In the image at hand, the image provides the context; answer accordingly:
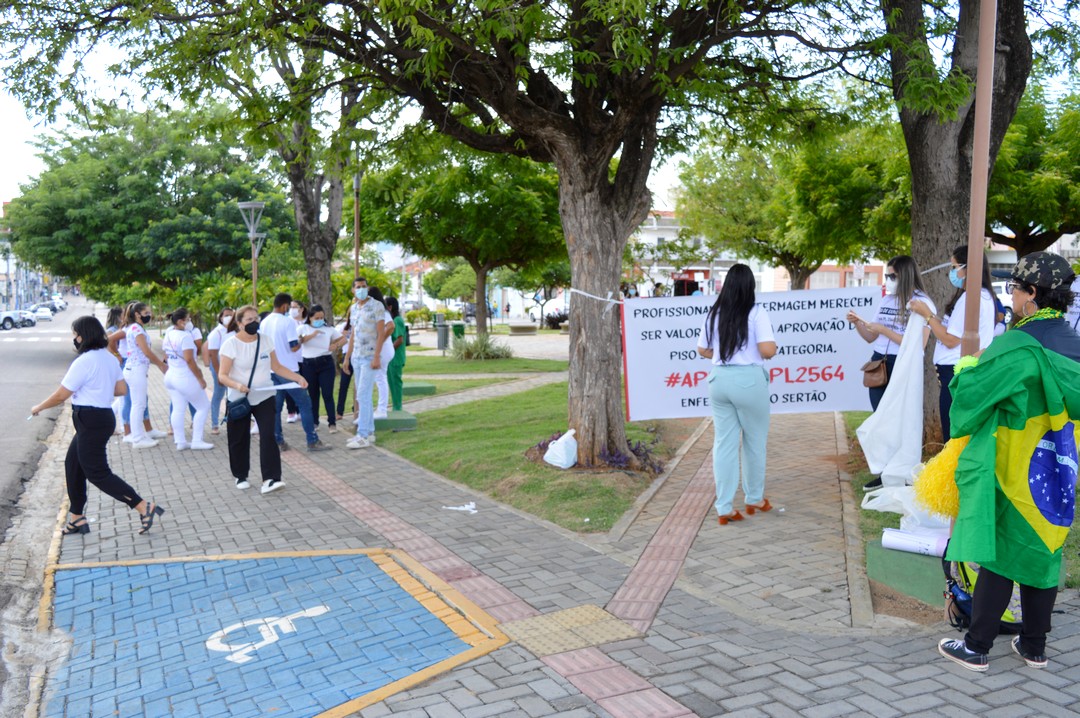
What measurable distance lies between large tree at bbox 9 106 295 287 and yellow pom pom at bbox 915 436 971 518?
27.4m

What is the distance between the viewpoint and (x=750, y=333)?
21.3ft

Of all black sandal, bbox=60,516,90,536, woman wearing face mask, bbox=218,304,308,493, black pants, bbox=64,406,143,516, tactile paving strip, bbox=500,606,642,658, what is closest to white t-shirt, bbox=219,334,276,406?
woman wearing face mask, bbox=218,304,308,493

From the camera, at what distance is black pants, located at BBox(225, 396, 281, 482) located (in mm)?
8320

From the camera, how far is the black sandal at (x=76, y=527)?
23.5ft

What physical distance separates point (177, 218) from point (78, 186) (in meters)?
3.36

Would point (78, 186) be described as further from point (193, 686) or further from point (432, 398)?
point (193, 686)

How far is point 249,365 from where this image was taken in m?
8.28

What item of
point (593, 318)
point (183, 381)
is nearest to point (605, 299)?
point (593, 318)

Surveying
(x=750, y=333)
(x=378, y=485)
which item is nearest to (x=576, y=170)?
(x=750, y=333)

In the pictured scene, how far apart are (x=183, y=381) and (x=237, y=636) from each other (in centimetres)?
644

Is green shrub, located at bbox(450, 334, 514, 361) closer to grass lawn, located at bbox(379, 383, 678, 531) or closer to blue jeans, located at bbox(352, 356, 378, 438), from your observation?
grass lawn, located at bbox(379, 383, 678, 531)

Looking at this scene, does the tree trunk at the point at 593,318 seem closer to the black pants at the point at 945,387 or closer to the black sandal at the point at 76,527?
the black pants at the point at 945,387

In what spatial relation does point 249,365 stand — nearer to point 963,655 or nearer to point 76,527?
point 76,527

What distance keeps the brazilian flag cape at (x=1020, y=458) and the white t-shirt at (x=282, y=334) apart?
7.31 metres
